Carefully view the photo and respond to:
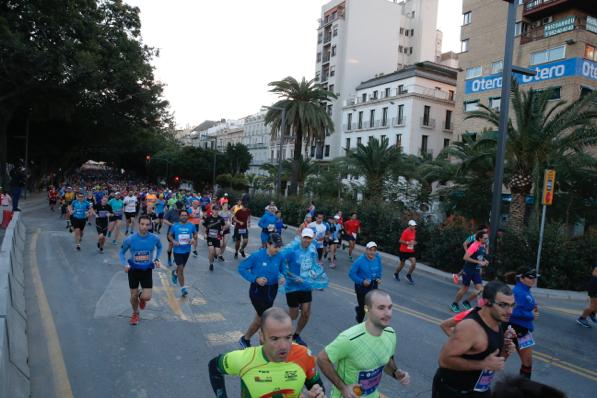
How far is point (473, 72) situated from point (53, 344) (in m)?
35.5

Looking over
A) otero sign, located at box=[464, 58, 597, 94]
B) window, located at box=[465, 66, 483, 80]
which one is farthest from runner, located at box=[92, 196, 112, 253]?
window, located at box=[465, 66, 483, 80]

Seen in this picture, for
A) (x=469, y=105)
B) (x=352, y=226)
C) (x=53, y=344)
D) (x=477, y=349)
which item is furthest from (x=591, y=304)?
(x=469, y=105)

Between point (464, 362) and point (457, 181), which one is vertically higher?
point (457, 181)

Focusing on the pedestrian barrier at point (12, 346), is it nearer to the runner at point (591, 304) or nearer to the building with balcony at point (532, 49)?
the runner at point (591, 304)

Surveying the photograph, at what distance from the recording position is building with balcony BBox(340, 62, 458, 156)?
1745 inches

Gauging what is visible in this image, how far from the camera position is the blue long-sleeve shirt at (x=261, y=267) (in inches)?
255

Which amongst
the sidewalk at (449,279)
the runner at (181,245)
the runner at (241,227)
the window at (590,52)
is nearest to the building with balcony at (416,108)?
the window at (590,52)

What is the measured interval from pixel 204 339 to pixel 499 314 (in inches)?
182

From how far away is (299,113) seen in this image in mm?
33219

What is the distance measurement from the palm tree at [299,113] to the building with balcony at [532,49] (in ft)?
34.7

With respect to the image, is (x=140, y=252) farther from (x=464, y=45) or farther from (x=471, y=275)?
(x=464, y=45)

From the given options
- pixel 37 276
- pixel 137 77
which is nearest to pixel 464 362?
pixel 37 276

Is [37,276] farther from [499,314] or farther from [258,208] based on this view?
[258,208]

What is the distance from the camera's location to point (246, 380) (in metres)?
2.94
